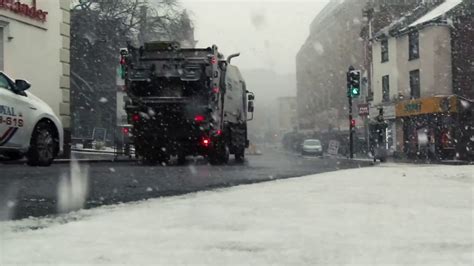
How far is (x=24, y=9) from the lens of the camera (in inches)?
559

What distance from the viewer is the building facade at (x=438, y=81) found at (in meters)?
29.5

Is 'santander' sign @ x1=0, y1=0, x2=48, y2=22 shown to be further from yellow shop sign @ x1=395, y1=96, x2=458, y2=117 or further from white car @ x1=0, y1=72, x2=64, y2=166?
yellow shop sign @ x1=395, y1=96, x2=458, y2=117

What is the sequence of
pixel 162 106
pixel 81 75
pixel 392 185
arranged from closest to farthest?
pixel 392 185
pixel 162 106
pixel 81 75

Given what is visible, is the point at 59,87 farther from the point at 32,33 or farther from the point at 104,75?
the point at 104,75

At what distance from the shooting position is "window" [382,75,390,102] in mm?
34734

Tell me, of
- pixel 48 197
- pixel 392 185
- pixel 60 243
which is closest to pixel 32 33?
pixel 48 197

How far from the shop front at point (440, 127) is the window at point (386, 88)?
125 inches

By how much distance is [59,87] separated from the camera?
15266mm

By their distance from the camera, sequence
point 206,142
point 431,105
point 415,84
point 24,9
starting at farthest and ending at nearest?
point 415,84 < point 431,105 < point 24,9 < point 206,142

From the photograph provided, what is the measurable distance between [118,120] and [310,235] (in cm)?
3706

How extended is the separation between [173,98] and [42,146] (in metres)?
4.82

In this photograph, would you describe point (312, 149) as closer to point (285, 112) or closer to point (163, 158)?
point (163, 158)

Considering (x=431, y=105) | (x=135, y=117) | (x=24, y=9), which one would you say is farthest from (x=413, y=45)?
(x=24, y=9)

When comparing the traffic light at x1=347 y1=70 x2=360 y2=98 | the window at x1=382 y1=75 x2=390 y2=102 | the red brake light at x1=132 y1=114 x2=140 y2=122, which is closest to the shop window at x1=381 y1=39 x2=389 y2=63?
the window at x1=382 y1=75 x2=390 y2=102
